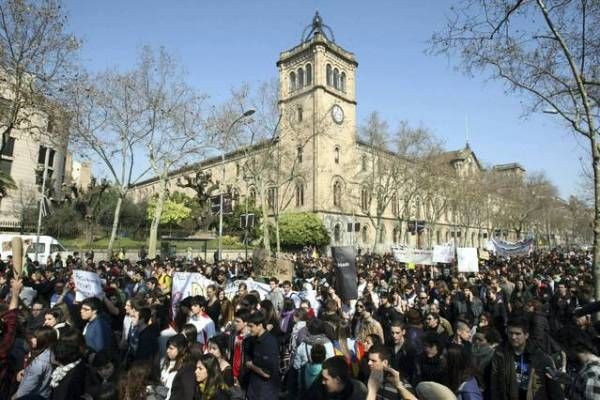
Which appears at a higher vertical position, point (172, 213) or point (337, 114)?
point (337, 114)

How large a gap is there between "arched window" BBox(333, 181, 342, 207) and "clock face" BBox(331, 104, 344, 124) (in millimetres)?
7230

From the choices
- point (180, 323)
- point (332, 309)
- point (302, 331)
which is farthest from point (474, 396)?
point (180, 323)

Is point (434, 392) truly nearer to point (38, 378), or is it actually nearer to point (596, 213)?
point (38, 378)

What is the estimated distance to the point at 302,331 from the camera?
215 inches

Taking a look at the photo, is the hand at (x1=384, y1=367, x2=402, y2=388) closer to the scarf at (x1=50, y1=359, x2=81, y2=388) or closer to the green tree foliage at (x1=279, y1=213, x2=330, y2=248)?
the scarf at (x1=50, y1=359, x2=81, y2=388)

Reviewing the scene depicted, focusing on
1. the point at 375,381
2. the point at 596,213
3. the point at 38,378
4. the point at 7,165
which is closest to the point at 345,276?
the point at 375,381

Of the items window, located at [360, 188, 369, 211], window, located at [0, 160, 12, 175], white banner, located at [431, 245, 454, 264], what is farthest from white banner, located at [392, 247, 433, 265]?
window, located at [0, 160, 12, 175]

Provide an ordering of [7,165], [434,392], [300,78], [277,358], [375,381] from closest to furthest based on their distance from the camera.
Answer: [434,392] < [375,381] < [277,358] < [7,165] < [300,78]

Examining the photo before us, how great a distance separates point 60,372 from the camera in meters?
3.71

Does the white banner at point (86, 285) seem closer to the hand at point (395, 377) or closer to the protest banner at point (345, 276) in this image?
the protest banner at point (345, 276)

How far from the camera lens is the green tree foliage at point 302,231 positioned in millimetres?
40875

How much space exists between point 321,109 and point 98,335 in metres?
40.5

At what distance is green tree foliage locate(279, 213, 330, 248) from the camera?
134ft

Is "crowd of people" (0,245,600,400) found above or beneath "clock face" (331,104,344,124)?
beneath
